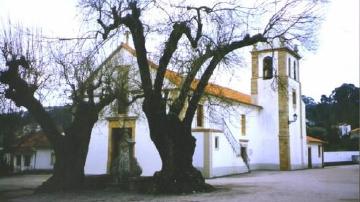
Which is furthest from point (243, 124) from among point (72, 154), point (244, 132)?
point (72, 154)

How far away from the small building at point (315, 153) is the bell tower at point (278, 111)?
3213mm

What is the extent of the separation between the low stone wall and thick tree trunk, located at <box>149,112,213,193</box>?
108ft

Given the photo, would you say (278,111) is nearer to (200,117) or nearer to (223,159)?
(223,159)

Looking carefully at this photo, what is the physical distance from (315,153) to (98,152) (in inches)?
861

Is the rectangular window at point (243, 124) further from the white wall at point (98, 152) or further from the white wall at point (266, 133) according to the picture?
the white wall at point (98, 152)

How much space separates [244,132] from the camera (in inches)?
1238

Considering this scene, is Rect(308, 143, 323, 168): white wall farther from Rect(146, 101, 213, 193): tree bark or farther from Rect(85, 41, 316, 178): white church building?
Rect(146, 101, 213, 193): tree bark

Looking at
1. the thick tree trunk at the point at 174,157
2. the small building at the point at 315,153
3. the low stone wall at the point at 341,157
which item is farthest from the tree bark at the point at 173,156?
the low stone wall at the point at 341,157

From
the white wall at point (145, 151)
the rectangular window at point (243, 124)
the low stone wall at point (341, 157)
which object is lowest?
the low stone wall at point (341, 157)

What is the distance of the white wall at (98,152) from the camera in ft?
82.6

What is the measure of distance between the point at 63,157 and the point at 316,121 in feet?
126

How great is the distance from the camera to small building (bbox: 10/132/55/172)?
104 ft

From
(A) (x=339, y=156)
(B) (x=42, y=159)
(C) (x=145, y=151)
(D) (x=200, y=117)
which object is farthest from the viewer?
(A) (x=339, y=156)

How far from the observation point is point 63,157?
15625 mm
